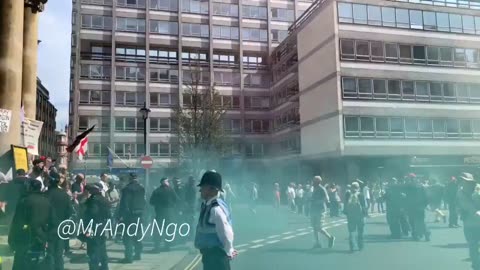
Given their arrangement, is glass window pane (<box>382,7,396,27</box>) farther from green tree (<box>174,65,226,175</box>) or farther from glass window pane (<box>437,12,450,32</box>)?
green tree (<box>174,65,226,175</box>)

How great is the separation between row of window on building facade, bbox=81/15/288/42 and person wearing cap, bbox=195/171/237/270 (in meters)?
46.7

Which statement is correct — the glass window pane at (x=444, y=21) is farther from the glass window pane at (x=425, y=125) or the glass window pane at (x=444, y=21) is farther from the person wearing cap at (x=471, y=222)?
the person wearing cap at (x=471, y=222)

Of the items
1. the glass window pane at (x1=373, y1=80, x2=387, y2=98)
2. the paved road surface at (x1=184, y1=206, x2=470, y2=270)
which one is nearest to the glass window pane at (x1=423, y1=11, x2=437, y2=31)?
the glass window pane at (x1=373, y1=80, x2=387, y2=98)

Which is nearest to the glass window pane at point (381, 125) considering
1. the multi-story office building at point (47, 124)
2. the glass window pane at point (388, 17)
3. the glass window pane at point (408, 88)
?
the glass window pane at point (408, 88)

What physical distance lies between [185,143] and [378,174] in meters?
14.4

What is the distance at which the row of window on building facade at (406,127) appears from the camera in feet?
110

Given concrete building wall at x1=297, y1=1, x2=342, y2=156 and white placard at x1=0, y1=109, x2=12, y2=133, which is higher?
concrete building wall at x1=297, y1=1, x2=342, y2=156

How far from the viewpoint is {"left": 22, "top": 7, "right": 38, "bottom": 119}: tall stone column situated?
12.3 meters

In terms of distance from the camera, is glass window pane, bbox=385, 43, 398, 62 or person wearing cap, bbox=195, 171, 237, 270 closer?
person wearing cap, bbox=195, 171, 237, 270

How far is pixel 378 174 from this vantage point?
112 feet

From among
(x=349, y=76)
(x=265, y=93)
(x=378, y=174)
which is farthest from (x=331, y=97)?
(x=265, y=93)

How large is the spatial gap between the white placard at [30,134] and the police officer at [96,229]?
3.62m

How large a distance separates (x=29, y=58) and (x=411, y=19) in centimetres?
3069

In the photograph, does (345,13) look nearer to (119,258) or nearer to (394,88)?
(394,88)
